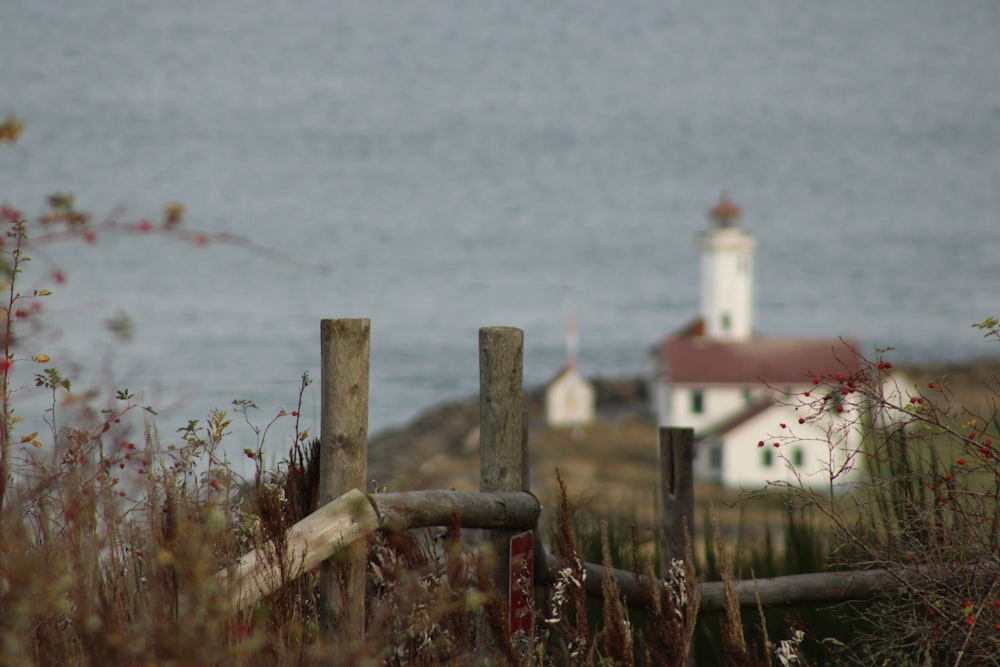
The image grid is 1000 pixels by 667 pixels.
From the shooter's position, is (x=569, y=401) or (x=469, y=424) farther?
(x=569, y=401)

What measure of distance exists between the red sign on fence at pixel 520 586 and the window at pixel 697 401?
42196 millimetres

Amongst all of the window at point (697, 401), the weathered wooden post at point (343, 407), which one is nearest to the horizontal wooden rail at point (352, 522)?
the weathered wooden post at point (343, 407)

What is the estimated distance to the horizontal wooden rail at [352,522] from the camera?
3.38m

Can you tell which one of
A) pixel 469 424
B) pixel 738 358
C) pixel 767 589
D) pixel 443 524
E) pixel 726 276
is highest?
pixel 726 276

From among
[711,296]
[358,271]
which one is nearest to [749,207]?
[358,271]

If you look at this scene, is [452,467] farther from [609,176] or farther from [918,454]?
[609,176]

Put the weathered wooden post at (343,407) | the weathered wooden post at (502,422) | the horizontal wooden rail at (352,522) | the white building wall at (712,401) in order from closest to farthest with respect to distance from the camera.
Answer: the horizontal wooden rail at (352,522) < the weathered wooden post at (343,407) < the weathered wooden post at (502,422) < the white building wall at (712,401)

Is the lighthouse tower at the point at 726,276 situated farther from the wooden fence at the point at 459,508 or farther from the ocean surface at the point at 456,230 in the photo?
the wooden fence at the point at 459,508

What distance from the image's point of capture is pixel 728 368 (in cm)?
4606

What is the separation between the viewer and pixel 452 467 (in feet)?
135

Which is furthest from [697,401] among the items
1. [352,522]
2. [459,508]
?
[352,522]

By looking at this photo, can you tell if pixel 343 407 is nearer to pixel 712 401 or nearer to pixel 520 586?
pixel 520 586

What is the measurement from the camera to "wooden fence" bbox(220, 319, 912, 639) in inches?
141

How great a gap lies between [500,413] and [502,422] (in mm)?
33
